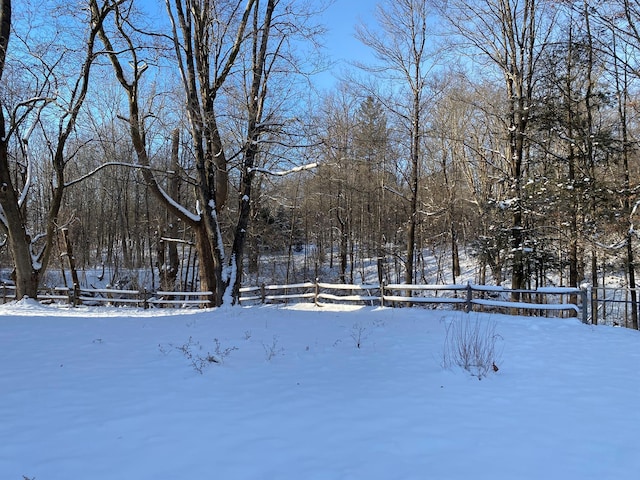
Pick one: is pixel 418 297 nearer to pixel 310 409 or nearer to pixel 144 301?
pixel 310 409

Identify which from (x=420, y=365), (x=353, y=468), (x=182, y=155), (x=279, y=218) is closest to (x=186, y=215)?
(x=420, y=365)

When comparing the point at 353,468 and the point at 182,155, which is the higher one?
the point at 182,155

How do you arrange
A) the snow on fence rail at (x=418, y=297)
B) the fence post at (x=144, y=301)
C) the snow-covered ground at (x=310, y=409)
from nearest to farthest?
the snow-covered ground at (x=310, y=409)
the snow on fence rail at (x=418, y=297)
the fence post at (x=144, y=301)

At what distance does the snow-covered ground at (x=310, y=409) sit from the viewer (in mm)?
3287

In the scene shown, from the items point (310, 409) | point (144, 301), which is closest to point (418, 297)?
point (310, 409)

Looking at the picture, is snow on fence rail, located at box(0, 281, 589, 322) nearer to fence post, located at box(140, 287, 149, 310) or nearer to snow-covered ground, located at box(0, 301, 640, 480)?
fence post, located at box(140, 287, 149, 310)

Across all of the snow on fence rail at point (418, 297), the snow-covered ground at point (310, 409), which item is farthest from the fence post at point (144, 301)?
the snow-covered ground at point (310, 409)

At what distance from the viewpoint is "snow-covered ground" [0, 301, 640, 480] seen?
10.8ft

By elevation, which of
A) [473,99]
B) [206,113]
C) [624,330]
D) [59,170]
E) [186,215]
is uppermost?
[473,99]

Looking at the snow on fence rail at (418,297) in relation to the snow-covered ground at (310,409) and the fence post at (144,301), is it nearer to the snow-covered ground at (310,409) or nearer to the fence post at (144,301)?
the fence post at (144,301)

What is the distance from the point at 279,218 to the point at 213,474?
3192 centimetres

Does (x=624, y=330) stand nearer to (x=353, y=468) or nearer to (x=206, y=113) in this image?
(x=353, y=468)

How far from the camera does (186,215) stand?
1362cm

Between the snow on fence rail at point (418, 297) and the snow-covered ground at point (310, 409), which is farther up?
the snow on fence rail at point (418, 297)
